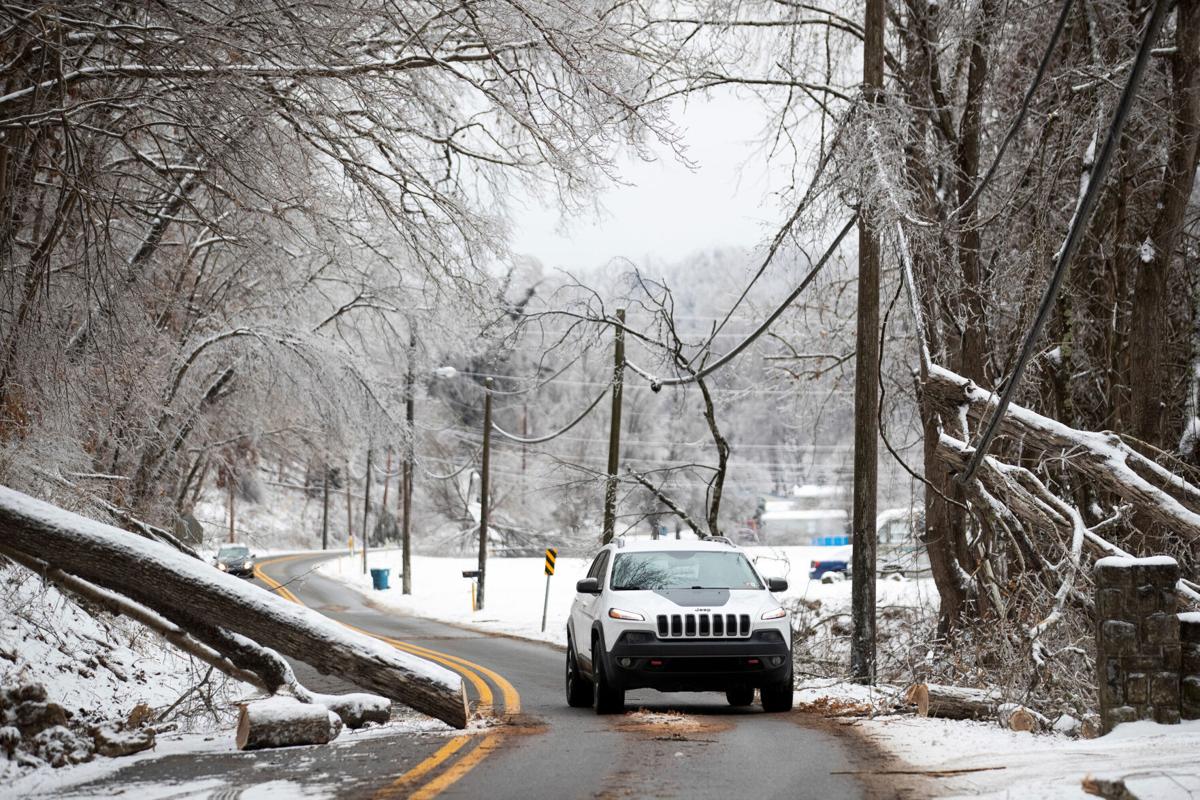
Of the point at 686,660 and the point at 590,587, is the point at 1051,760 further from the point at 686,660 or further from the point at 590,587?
the point at 590,587

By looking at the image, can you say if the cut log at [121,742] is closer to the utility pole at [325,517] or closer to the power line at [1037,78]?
the power line at [1037,78]

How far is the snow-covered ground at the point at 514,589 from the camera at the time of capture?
29641 millimetres

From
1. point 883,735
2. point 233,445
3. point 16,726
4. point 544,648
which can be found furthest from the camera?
point 233,445

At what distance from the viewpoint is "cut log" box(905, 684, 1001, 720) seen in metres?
10.1

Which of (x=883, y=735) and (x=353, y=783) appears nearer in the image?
(x=353, y=783)

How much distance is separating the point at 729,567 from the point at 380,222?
5486 millimetres

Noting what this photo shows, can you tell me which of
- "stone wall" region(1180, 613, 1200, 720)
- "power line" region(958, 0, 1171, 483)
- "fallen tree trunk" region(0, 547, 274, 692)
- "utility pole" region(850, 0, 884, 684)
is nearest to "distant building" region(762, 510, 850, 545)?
"utility pole" region(850, 0, 884, 684)

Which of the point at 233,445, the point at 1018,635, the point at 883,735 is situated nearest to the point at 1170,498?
the point at 1018,635

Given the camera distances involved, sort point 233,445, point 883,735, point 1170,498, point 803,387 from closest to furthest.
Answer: point 883,735, point 1170,498, point 803,387, point 233,445

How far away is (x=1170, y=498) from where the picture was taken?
33.2 ft

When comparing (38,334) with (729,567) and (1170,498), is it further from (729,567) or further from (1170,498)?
(1170,498)

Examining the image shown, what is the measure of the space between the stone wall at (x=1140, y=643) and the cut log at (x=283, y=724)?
5.38m

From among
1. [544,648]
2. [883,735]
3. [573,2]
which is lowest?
[544,648]

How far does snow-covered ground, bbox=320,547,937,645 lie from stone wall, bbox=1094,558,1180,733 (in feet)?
32.6
